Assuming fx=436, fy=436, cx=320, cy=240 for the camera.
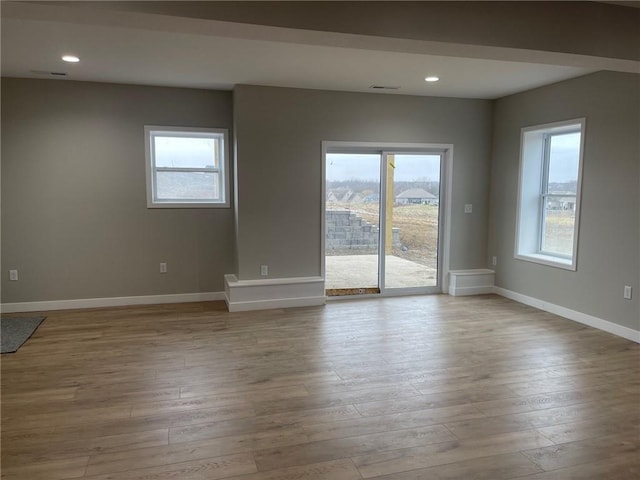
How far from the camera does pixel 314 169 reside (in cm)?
525

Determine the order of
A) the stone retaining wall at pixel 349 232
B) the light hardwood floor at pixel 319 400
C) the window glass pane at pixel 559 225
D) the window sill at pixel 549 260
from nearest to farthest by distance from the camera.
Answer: the light hardwood floor at pixel 319 400
the window sill at pixel 549 260
the window glass pane at pixel 559 225
the stone retaining wall at pixel 349 232

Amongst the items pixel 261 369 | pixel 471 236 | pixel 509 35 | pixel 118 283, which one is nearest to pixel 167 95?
pixel 118 283

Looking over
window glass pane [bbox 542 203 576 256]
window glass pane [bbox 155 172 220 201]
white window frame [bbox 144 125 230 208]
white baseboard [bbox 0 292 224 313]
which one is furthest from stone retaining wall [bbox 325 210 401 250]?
window glass pane [bbox 542 203 576 256]

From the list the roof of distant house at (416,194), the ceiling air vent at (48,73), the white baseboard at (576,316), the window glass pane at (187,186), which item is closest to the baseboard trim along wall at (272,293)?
the window glass pane at (187,186)

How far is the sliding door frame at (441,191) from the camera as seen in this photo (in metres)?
5.34

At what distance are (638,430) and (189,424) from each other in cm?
266

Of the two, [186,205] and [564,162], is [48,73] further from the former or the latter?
[564,162]

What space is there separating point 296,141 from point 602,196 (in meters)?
3.27

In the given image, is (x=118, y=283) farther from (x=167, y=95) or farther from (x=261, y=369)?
(x=261, y=369)

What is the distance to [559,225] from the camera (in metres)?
5.10

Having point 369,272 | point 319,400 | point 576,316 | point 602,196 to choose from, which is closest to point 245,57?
point 319,400

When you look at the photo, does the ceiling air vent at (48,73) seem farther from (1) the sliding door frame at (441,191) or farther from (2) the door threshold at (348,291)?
(2) the door threshold at (348,291)

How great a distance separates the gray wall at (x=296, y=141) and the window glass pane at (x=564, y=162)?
1135 millimetres

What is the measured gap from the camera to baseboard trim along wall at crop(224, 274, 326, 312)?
16.4ft
